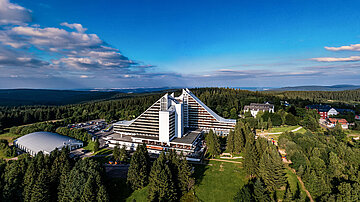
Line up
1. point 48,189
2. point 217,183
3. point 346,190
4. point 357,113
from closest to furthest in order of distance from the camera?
point 346,190
point 48,189
point 217,183
point 357,113

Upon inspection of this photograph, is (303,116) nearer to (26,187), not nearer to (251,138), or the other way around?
(251,138)

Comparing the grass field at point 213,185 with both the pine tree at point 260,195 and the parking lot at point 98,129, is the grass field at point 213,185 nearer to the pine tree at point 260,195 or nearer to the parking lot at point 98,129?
the pine tree at point 260,195

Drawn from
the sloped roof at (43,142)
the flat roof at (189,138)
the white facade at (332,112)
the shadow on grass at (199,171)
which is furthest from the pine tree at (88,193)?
the white facade at (332,112)

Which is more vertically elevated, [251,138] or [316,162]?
[251,138]

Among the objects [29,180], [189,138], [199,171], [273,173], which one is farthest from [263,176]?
[29,180]

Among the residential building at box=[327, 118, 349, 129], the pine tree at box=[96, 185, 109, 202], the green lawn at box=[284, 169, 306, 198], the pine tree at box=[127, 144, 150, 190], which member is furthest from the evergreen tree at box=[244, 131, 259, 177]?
the residential building at box=[327, 118, 349, 129]

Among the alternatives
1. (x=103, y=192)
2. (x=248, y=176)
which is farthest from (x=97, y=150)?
(x=248, y=176)

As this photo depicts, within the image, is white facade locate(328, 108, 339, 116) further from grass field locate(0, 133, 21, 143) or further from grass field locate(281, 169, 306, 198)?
grass field locate(0, 133, 21, 143)
